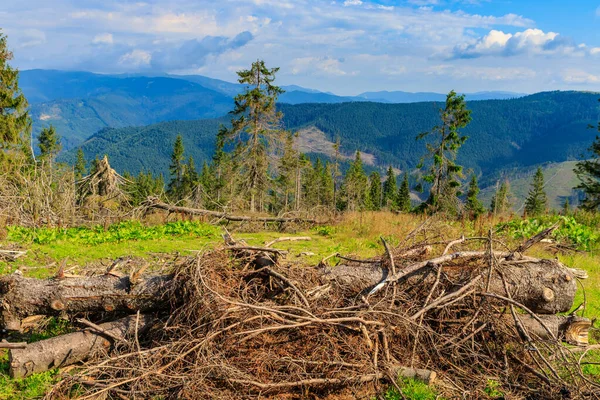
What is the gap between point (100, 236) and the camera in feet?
36.7

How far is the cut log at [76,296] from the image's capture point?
5.18 m

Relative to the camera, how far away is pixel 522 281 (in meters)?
5.71

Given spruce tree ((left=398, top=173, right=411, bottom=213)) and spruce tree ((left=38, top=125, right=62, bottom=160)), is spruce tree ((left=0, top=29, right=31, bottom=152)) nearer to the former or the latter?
spruce tree ((left=38, top=125, right=62, bottom=160))

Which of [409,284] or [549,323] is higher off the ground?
[409,284]

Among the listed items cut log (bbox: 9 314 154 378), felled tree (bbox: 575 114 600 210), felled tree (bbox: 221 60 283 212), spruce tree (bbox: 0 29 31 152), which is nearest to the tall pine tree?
spruce tree (bbox: 0 29 31 152)

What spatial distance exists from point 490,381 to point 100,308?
15.8ft

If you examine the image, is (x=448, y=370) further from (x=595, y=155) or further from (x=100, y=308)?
(x=595, y=155)

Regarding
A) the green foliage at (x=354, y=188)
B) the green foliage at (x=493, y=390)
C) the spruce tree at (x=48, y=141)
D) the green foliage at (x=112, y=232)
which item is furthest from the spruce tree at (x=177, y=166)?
the green foliage at (x=493, y=390)

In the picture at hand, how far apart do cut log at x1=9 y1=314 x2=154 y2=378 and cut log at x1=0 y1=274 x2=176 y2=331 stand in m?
Result: 0.26

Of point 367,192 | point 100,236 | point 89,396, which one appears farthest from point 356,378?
point 367,192

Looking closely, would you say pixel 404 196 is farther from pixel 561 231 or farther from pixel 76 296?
pixel 76 296

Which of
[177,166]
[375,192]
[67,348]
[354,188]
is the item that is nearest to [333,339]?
[67,348]

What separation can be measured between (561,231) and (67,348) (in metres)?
11.4

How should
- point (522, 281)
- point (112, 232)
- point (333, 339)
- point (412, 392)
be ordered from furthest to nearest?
1. point (112, 232)
2. point (522, 281)
3. point (333, 339)
4. point (412, 392)
